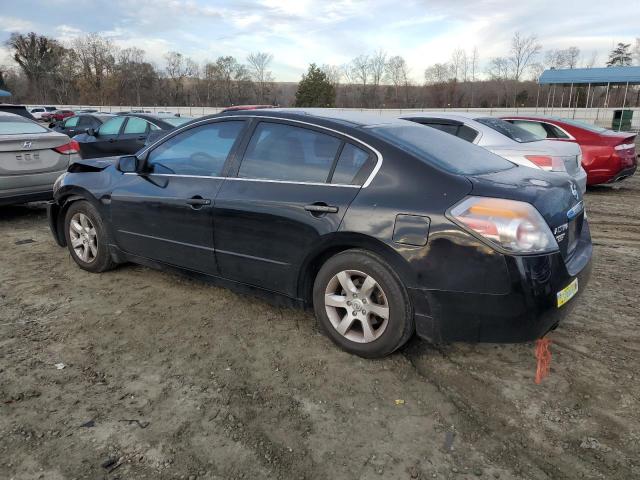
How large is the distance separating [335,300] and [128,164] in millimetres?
2293

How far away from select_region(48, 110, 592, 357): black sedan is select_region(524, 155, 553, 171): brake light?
329 centimetres

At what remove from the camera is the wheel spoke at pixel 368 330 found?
3.01 meters

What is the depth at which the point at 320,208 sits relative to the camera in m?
3.05

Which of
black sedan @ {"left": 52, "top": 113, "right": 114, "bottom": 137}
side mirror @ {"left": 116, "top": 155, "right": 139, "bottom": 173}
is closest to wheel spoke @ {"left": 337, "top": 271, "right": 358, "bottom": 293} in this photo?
side mirror @ {"left": 116, "top": 155, "right": 139, "bottom": 173}

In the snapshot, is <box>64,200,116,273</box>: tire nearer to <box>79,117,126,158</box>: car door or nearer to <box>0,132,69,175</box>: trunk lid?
<box>0,132,69,175</box>: trunk lid

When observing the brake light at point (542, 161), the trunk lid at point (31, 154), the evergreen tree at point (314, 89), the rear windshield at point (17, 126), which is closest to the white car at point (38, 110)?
the evergreen tree at point (314, 89)

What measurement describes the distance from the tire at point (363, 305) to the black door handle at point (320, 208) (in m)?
0.27

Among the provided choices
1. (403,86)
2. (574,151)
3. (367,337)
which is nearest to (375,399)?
(367,337)

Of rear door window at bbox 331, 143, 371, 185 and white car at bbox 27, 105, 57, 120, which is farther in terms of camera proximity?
white car at bbox 27, 105, 57, 120

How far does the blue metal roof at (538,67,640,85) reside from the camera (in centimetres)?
3794

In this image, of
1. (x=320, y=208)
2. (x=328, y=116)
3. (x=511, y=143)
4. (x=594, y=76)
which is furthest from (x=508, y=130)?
(x=594, y=76)

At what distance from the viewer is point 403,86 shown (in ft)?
228

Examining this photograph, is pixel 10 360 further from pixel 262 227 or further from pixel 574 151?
pixel 574 151

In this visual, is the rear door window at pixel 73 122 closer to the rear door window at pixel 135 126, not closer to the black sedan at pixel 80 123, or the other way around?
the black sedan at pixel 80 123
